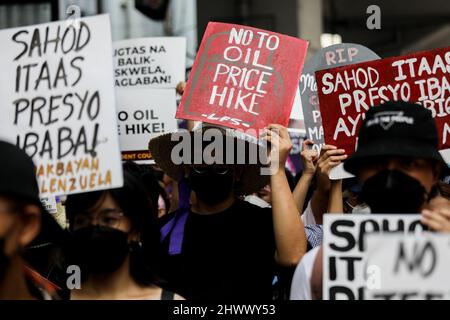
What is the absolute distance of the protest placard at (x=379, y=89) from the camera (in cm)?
482

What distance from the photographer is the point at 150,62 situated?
7.56 metres

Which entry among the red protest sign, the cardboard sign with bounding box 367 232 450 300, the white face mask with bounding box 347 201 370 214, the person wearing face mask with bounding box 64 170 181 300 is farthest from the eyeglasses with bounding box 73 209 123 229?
the white face mask with bounding box 347 201 370 214

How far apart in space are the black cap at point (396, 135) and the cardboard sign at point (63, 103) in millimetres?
919

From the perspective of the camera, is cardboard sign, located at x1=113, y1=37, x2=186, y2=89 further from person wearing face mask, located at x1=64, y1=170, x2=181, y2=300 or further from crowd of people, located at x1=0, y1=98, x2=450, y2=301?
person wearing face mask, located at x1=64, y1=170, x2=181, y2=300

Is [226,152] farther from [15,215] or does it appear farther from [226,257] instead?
[15,215]

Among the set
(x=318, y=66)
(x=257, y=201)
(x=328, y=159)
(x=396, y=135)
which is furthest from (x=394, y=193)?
(x=257, y=201)

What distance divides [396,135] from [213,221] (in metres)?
1.21

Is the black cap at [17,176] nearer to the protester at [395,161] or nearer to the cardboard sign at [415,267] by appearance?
the protester at [395,161]

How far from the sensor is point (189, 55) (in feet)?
56.2

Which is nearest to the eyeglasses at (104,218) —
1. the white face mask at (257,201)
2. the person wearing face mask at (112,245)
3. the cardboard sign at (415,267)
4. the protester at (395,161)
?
the person wearing face mask at (112,245)

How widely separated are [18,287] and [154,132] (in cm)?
349

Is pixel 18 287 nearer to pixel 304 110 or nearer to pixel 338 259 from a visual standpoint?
pixel 338 259

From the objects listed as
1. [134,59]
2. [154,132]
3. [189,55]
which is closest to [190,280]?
[154,132]

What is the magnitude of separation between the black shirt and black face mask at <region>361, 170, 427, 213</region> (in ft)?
3.23
